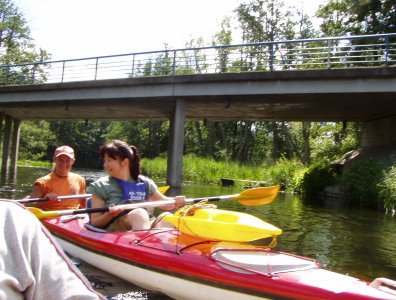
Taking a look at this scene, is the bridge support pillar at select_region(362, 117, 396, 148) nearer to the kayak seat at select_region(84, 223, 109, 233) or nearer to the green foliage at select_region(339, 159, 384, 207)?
the green foliage at select_region(339, 159, 384, 207)

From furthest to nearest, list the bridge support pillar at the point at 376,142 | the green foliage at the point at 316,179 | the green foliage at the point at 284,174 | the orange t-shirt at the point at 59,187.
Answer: the green foliage at the point at 284,174 → the green foliage at the point at 316,179 → the bridge support pillar at the point at 376,142 → the orange t-shirt at the point at 59,187

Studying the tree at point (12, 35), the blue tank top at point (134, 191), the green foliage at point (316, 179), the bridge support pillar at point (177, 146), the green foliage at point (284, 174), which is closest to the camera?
the blue tank top at point (134, 191)

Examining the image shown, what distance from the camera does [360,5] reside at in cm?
2584

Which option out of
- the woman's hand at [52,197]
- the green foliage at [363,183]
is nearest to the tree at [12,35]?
the green foliage at [363,183]

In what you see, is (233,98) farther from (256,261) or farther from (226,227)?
(256,261)

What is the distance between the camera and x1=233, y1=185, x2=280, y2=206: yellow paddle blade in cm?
566

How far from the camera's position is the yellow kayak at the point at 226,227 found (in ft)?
12.7

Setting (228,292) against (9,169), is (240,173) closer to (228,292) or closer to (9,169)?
(9,169)

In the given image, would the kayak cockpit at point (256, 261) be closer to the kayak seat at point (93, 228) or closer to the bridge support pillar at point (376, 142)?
Answer: the kayak seat at point (93, 228)

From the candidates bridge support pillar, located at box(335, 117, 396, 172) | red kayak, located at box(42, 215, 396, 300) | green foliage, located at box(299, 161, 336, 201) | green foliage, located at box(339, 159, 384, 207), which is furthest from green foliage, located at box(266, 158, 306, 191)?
red kayak, located at box(42, 215, 396, 300)

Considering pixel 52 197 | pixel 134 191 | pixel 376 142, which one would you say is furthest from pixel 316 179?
pixel 134 191

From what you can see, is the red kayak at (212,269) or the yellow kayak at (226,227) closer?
the red kayak at (212,269)

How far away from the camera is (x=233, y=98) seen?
16828 mm

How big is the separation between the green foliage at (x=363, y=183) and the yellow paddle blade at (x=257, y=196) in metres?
9.95
